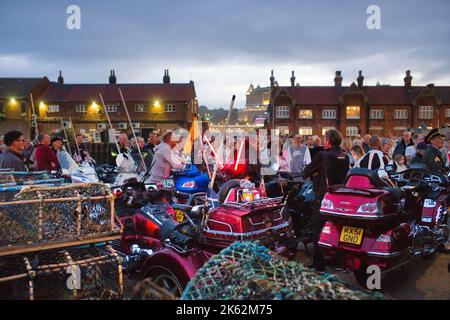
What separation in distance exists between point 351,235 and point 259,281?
321 cm

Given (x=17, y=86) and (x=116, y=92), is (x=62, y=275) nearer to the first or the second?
(x=116, y=92)

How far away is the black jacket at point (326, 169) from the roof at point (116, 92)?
1686 inches

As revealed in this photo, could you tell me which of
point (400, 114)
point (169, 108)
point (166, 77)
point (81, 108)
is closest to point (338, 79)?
point (400, 114)

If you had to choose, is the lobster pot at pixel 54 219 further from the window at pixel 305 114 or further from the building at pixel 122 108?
the window at pixel 305 114

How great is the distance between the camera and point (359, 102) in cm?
4659

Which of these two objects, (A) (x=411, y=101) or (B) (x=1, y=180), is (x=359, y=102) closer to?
(A) (x=411, y=101)

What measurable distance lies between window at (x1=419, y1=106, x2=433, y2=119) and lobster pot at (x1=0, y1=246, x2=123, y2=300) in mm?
50382

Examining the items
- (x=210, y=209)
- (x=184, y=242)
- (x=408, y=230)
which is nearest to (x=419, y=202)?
(x=408, y=230)

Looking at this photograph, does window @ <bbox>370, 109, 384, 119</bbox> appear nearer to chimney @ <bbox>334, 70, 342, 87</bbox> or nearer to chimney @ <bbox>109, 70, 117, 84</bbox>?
chimney @ <bbox>334, 70, 342, 87</bbox>

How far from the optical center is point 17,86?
50.5 metres

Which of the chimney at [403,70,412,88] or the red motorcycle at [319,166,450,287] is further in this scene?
the chimney at [403,70,412,88]

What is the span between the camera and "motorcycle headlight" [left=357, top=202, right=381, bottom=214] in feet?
15.0

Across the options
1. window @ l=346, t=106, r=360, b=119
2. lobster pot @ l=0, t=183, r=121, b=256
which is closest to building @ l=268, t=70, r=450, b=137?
window @ l=346, t=106, r=360, b=119
